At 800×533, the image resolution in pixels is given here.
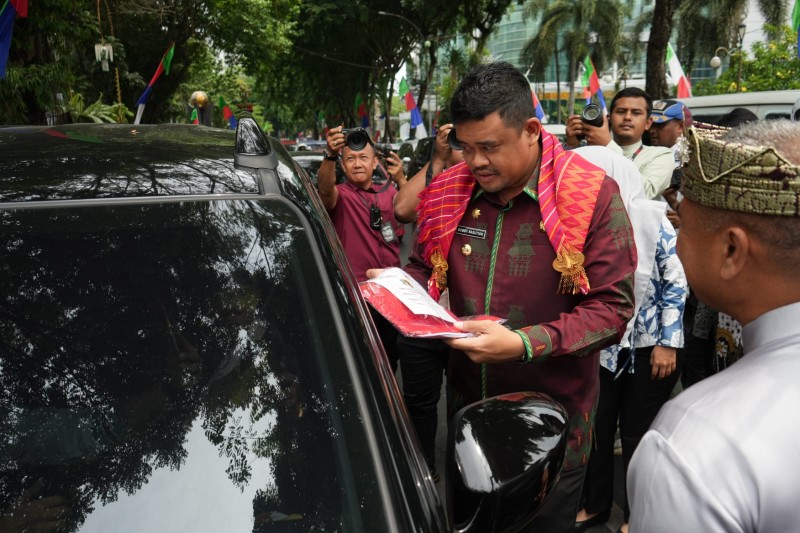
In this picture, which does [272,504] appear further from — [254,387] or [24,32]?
[24,32]

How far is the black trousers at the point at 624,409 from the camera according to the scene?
3230 millimetres

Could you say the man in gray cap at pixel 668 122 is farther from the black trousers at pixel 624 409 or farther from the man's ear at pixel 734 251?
the man's ear at pixel 734 251

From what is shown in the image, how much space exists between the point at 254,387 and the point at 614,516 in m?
2.79

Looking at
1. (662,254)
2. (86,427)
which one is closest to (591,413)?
(662,254)

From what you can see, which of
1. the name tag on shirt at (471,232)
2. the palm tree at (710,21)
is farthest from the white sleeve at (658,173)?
the palm tree at (710,21)

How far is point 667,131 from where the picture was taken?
4.67m

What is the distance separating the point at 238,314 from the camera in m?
1.46

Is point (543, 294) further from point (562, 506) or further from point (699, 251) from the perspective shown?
point (699, 251)

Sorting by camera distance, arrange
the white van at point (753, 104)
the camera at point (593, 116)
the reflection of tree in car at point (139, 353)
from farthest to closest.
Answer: the white van at point (753, 104)
the camera at point (593, 116)
the reflection of tree in car at point (139, 353)

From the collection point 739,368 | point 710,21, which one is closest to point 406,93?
→ point 739,368

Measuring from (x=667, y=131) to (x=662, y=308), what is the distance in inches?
77.3

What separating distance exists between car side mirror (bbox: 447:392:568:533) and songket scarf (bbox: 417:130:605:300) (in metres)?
0.63

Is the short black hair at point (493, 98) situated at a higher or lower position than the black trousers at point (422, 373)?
higher

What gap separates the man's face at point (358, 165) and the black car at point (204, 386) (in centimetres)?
243
